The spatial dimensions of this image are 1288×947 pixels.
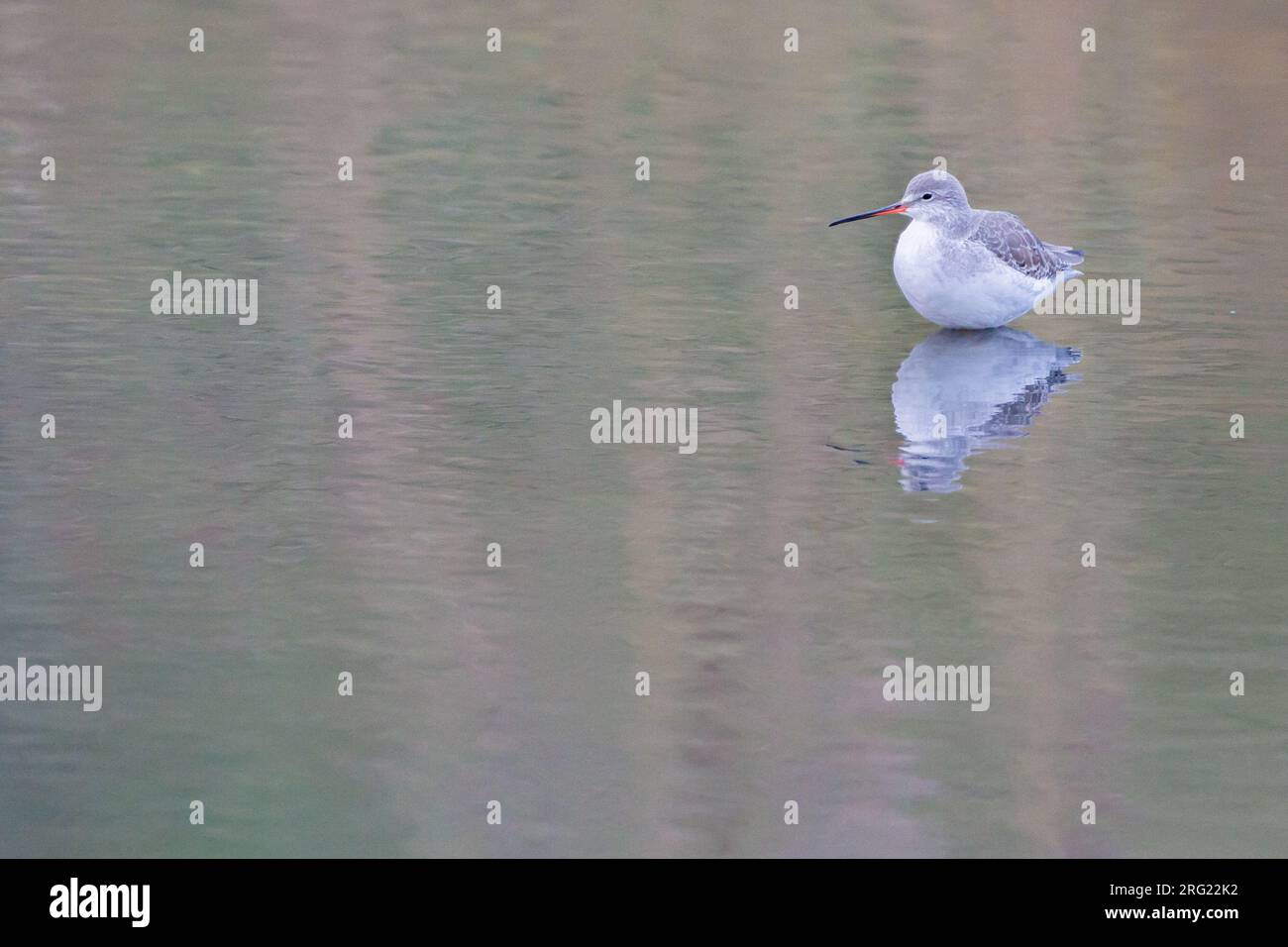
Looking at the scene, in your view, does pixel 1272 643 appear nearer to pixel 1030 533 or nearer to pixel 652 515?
pixel 1030 533

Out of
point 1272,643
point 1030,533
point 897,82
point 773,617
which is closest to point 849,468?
point 1030,533

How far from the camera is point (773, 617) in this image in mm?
8250

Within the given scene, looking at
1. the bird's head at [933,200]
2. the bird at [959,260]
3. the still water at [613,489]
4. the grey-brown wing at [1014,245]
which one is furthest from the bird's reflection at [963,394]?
the bird's head at [933,200]

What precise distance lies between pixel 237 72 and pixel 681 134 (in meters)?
4.59

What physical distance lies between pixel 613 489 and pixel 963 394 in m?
2.51

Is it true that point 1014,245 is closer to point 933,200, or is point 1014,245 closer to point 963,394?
point 933,200

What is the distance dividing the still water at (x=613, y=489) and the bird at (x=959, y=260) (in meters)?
0.26

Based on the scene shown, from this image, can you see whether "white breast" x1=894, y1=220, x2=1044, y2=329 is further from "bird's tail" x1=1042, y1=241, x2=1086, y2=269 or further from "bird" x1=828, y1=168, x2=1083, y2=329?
"bird's tail" x1=1042, y1=241, x2=1086, y2=269

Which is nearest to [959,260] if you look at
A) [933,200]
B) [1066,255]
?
[933,200]

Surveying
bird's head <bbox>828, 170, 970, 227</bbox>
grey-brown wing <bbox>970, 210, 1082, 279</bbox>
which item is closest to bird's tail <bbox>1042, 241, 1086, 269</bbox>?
grey-brown wing <bbox>970, 210, 1082, 279</bbox>

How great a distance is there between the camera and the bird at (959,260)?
470 inches

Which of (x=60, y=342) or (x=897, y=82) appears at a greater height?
(x=897, y=82)

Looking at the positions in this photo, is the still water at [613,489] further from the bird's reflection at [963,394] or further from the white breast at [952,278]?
the white breast at [952,278]

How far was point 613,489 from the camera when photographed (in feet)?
31.4
